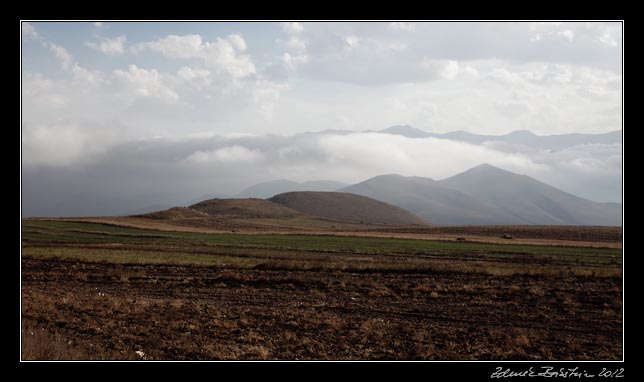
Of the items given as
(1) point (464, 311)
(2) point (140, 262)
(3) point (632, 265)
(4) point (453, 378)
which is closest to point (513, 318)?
(1) point (464, 311)

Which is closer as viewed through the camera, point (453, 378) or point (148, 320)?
point (453, 378)

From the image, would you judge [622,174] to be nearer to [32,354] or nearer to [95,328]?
[32,354]

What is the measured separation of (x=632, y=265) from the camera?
12.2 meters

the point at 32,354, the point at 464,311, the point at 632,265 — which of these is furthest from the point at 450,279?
the point at 32,354

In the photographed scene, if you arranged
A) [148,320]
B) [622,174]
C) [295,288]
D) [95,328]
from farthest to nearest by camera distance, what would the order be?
[295,288]
[148,320]
[95,328]
[622,174]

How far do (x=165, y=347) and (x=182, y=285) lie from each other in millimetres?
14527

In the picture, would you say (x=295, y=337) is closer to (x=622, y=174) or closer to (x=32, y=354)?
(x=32, y=354)

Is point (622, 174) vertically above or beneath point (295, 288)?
above

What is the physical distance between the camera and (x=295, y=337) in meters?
17.7

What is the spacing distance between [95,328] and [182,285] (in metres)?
12.1

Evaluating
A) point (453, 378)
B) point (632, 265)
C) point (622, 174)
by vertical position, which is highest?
point (622, 174)

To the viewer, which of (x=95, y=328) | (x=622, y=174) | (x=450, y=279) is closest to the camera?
(x=622, y=174)

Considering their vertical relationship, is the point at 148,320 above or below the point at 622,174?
below

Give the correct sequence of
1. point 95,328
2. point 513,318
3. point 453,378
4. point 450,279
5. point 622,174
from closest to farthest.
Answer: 1. point 453,378
2. point 622,174
3. point 95,328
4. point 513,318
5. point 450,279
